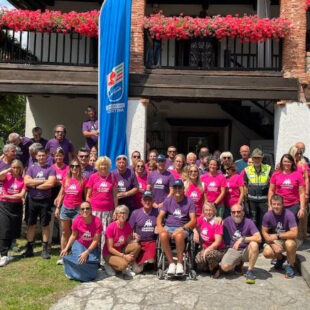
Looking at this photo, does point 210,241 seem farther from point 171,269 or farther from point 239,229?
point 171,269

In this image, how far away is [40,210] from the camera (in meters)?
6.50

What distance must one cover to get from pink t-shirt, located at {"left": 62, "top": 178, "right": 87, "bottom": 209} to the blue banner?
92.9 inches

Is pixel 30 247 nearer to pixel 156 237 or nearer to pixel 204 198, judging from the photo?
pixel 156 237

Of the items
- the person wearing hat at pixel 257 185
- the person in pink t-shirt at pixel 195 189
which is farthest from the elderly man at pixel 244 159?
the person in pink t-shirt at pixel 195 189

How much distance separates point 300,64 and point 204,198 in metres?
4.55

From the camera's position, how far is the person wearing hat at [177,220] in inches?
218

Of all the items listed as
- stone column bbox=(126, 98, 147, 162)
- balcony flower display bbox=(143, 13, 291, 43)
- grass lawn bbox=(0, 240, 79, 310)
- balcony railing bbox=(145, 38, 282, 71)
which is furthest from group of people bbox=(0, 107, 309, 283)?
balcony railing bbox=(145, 38, 282, 71)

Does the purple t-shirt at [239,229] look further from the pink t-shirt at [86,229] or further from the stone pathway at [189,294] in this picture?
the pink t-shirt at [86,229]

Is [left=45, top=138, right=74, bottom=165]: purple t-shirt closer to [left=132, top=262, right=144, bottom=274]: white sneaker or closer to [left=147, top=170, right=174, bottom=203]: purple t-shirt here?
[left=147, top=170, right=174, bottom=203]: purple t-shirt

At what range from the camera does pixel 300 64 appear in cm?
894

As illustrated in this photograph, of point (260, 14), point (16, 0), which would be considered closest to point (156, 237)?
point (260, 14)

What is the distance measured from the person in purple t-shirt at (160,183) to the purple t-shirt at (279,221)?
162cm

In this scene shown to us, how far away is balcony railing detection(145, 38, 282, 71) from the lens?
9.47 m

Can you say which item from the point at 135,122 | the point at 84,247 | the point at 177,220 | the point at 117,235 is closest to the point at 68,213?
the point at 84,247
